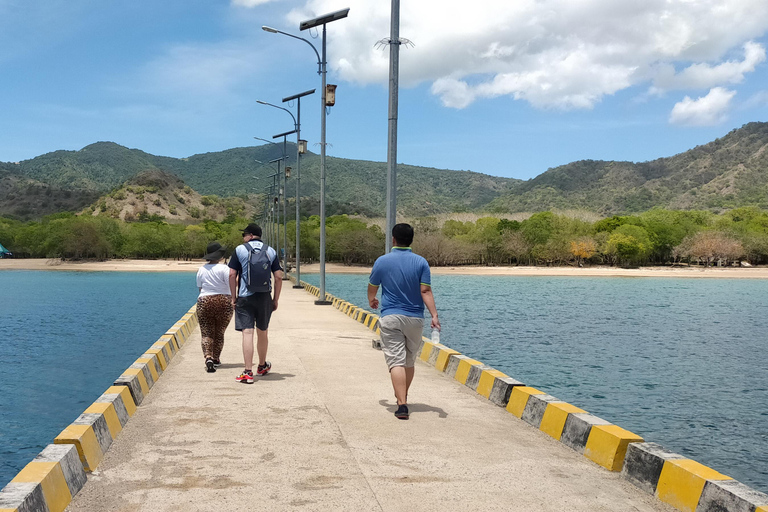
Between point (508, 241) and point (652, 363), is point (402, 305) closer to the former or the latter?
point (652, 363)

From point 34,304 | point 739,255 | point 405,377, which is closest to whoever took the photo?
point 405,377

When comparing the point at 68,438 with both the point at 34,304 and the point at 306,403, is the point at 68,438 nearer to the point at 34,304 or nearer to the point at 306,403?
the point at 306,403

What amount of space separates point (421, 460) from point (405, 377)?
1.65 meters

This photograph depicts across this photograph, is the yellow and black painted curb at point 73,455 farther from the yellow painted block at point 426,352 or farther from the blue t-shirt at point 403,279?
the yellow painted block at point 426,352

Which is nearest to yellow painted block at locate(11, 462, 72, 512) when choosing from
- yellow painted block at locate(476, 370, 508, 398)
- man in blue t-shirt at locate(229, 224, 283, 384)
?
man in blue t-shirt at locate(229, 224, 283, 384)

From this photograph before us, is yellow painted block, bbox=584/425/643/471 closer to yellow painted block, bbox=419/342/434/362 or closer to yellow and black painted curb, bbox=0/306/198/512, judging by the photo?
yellow and black painted curb, bbox=0/306/198/512

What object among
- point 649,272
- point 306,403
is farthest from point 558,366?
point 649,272

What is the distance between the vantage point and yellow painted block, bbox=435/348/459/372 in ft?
39.8

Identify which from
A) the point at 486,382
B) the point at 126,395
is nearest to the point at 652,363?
the point at 486,382

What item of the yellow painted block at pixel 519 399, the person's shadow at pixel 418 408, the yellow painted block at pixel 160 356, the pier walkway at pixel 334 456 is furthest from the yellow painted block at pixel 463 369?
the yellow painted block at pixel 160 356

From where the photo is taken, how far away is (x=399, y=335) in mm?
7957

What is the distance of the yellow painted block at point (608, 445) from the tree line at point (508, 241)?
105186 mm

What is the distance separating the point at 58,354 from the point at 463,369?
1565 centimetres

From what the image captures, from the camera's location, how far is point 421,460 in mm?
6477
